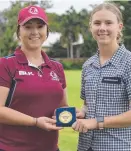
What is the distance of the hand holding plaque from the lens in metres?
3.22

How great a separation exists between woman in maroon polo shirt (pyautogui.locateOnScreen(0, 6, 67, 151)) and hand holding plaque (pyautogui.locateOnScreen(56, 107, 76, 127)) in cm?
5

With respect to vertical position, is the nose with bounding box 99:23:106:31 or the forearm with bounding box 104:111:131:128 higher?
the nose with bounding box 99:23:106:31

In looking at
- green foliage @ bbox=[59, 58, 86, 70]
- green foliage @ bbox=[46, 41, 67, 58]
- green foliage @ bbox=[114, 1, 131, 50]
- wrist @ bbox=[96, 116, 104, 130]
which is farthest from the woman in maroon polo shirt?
green foliage @ bbox=[46, 41, 67, 58]

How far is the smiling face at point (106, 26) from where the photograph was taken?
3.32m

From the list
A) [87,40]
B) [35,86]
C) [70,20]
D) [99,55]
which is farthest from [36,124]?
[70,20]

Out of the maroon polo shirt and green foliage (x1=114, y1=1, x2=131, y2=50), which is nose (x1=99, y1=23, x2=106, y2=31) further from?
green foliage (x1=114, y1=1, x2=131, y2=50)

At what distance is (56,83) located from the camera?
135 inches

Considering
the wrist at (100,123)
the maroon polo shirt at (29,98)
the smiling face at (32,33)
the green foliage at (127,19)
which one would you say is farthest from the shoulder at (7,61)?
the green foliage at (127,19)

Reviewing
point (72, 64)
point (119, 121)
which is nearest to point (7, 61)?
point (119, 121)

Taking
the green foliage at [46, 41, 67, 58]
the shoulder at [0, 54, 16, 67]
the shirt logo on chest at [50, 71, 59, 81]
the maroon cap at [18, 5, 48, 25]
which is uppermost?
the green foliage at [46, 41, 67, 58]

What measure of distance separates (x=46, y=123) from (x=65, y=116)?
149mm

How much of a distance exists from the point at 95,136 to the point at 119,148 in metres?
0.20

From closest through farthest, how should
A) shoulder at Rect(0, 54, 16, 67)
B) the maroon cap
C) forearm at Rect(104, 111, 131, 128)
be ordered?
1. forearm at Rect(104, 111, 131, 128)
2. shoulder at Rect(0, 54, 16, 67)
3. the maroon cap

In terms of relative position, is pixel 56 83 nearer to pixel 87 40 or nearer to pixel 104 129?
pixel 104 129
